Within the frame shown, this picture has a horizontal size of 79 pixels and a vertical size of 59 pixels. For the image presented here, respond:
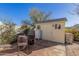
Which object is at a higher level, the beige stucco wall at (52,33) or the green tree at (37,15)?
the green tree at (37,15)

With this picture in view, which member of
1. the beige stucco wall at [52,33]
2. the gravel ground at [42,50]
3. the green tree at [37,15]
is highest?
the green tree at [37,15]

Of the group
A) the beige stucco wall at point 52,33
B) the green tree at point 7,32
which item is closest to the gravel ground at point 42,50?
the beige stucco wall at point 52,33

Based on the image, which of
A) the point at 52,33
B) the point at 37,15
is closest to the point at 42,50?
the point at 52,33

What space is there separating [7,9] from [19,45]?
2.40ft

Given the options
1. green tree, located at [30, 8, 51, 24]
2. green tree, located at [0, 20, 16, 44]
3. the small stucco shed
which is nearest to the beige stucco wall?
the small stucco shed

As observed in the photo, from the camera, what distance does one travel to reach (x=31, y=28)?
167 inches

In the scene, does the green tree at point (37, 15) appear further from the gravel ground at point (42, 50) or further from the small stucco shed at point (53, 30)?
the gravel ground at point (42, 50)

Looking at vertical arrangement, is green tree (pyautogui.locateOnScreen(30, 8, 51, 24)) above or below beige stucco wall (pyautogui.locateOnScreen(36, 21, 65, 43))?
above

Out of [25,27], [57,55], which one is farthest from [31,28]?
[57,55]

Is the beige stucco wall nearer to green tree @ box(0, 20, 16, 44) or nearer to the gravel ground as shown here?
the gravel ground

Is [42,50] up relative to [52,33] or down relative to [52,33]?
down

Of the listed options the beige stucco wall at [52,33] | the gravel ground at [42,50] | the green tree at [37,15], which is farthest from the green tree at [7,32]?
the beige stucco wall at [52,33]

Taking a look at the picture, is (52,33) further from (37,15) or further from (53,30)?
(37,15)

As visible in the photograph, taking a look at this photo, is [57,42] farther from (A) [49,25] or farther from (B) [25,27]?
(B) [25,27]
